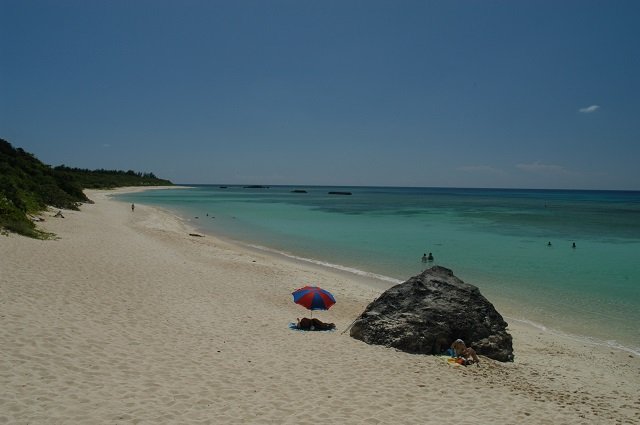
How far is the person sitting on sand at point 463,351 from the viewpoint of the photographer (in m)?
10.4

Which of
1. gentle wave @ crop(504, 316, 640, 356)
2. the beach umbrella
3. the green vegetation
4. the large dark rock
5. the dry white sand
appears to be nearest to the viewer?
the dry white sand

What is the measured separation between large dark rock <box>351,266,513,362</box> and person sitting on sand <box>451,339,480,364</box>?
1.24 ft

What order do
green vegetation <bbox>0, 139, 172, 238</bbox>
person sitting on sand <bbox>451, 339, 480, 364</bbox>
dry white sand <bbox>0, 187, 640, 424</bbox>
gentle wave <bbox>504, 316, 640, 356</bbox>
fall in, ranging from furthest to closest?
green vegetation <bbox>0, 139, 172, 238</bbox> → gentle wave <bbox>504, 316, 640, 356</bbox> → person sitting on sand <bbox>451, 339, 480, 364</bbox> → dry white sand <bbox>0, 187, 640, 424</bbox>

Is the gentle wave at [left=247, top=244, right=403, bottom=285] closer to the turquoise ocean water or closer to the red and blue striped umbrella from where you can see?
the turquoise ocean water

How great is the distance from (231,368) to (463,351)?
570 centimetres

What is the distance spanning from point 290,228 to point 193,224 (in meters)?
10.3

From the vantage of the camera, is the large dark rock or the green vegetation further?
the green vegetation

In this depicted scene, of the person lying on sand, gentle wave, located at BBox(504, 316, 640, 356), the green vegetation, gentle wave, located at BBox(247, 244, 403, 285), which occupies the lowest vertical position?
gentle wave, located at BBox(504, 316, 640, 356)

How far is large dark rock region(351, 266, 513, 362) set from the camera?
11.0 meters

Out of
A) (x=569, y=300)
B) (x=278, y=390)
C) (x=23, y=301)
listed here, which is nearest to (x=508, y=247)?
(x=569, y=300)

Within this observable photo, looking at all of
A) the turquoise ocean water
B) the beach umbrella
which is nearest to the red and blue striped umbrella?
the beach umbrella

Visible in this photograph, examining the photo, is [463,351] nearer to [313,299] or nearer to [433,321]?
[433,321]

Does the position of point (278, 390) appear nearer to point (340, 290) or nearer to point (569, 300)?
point (340, 290)

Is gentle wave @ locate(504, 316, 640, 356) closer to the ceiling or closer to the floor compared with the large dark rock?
closer to the floor
